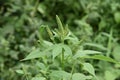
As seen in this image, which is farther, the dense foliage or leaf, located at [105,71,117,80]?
the dense foliage

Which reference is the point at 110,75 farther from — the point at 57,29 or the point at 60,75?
the point at 60,75

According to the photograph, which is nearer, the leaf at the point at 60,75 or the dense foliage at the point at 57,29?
the leaf at the point at 60,75

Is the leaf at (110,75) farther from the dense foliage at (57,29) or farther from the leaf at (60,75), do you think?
the leaf at (60,75)

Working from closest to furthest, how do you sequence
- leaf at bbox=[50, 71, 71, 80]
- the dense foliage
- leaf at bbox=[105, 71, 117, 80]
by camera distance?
leaf at bbox=[50, 71, 71, 80]
leaf at bbox=[105, 71, 117, 80]
the dense foliage

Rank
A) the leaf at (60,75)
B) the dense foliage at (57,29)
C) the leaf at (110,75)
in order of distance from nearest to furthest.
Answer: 1. the leaf at (60,75)
2. the leaf at (110,75)
3. the dense foliage at (57,29)

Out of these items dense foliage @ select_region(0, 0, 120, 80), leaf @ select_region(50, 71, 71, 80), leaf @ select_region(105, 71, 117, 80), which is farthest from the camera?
dense foliage @ select_region(0, 0, 120, 80)

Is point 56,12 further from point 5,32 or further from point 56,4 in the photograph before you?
point 5,32

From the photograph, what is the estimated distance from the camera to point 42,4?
326 cm

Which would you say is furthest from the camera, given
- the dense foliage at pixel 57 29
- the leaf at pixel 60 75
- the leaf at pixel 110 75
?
the dense foliage at pixel 57 29

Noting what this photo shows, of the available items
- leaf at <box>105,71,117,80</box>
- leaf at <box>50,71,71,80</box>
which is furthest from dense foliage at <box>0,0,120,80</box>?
leaf at <box>50,71,71,80</box>

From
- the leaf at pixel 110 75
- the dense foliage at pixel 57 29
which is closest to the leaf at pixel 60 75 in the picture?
the dense foliage at pixel 57 29

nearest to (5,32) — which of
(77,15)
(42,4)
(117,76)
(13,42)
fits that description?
(13,42)

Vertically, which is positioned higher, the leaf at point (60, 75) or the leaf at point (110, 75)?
the leaf at point (60, 75)

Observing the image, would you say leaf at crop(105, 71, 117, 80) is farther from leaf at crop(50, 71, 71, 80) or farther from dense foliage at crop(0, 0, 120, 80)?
leaf at crop(50, 71, 71, 80)
